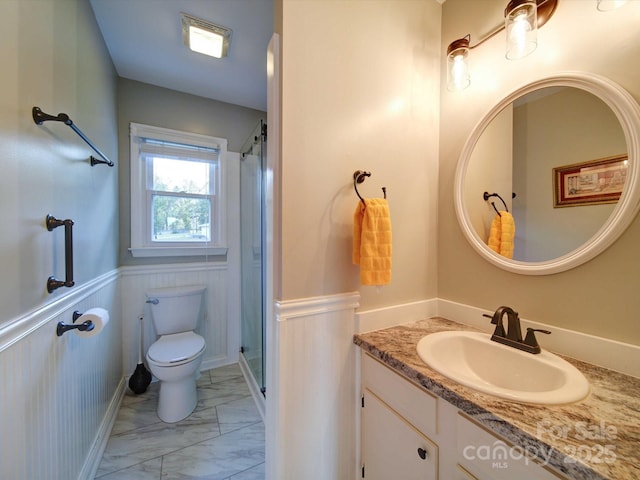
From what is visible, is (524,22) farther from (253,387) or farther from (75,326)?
(253,387)

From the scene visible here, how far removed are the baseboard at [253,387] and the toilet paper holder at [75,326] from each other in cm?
124

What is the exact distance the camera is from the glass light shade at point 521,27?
90cm

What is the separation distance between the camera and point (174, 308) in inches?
80.0

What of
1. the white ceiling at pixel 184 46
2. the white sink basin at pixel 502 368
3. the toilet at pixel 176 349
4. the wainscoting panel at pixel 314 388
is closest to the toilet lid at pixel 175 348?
the toilet at pixel 176 349

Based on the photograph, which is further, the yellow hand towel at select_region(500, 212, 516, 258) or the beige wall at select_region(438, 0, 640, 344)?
the yellow hand towel at select_region(500, 212, 516, 258)

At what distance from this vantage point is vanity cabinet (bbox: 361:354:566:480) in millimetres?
604

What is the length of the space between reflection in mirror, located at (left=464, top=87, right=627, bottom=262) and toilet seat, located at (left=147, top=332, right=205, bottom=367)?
1981 millimetres

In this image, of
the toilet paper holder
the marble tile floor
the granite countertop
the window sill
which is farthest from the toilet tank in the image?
the granite countertop

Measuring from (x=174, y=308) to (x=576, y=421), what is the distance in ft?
7.70

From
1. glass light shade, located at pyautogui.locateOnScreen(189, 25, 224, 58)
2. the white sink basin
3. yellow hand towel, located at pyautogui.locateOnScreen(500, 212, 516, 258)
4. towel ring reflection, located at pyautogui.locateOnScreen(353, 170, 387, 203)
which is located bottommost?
the white sink basin

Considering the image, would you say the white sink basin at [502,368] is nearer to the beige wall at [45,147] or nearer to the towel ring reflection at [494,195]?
the towel ring reflection at [494,195]

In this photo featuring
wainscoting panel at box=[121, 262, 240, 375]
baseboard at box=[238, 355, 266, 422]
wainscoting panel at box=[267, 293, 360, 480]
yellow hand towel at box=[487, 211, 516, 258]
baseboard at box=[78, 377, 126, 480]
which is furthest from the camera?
wainscoting panel at box=[121, 262, 240, 375]

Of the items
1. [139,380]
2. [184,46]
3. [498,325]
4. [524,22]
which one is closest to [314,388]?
[498,325]

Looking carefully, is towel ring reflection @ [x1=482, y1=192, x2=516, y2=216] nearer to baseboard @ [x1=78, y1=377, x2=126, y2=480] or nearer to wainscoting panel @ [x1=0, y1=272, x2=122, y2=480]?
wainscoting panel @ [x1=0, y1=272, x2=122, y2=480]
